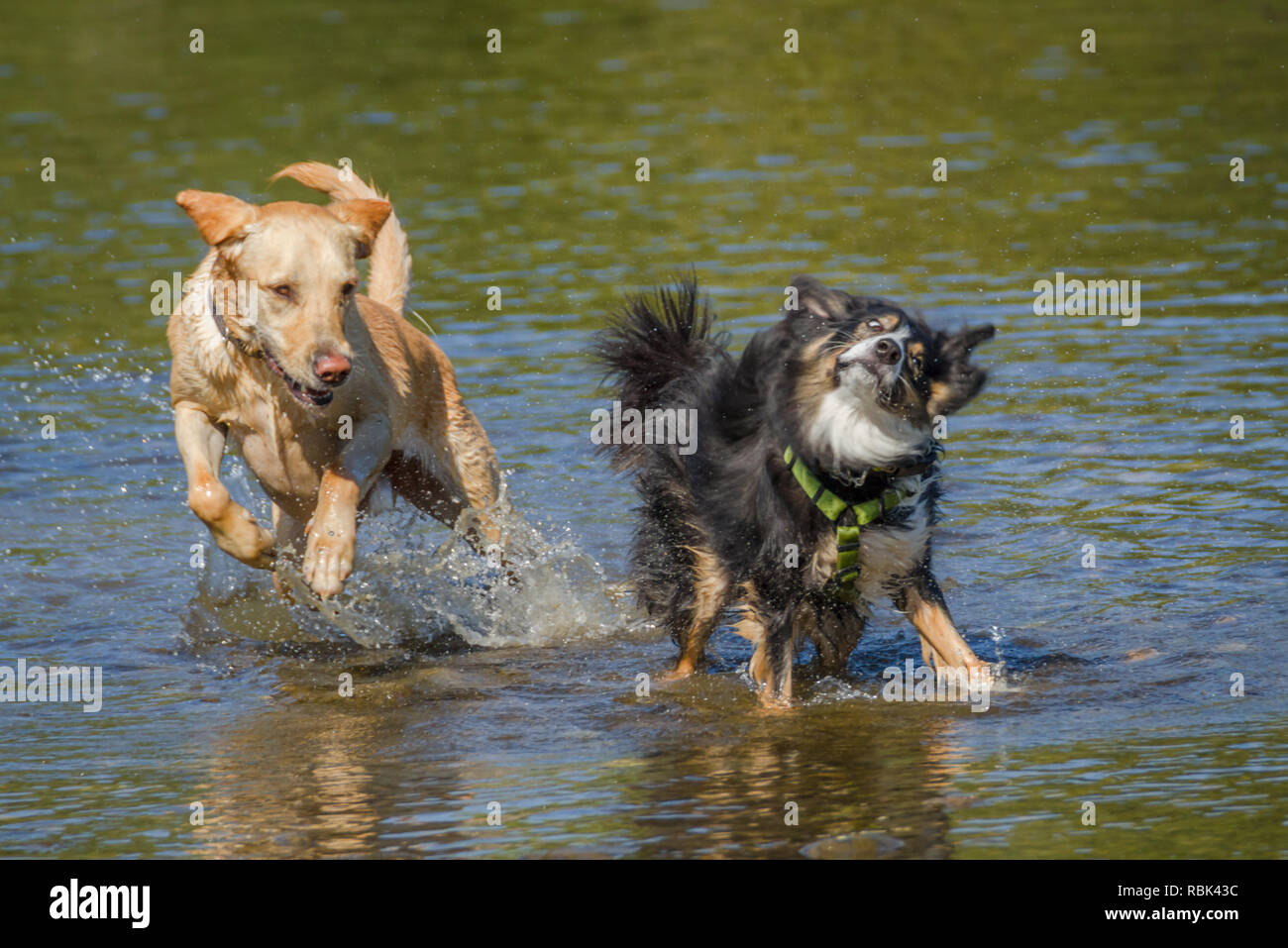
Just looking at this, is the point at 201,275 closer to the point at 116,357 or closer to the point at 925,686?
the point at 925,686

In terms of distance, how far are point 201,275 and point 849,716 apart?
119 inches

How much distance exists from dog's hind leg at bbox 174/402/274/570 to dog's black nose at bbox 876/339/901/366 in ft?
8.54

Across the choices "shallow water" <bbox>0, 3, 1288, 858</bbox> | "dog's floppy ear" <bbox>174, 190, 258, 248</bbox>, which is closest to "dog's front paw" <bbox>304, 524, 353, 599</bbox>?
"shallow water" <bbox>0, 3, 1288, 858</bbox>

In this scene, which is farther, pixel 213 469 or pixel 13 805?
pixel 213 469

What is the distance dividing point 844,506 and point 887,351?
641 millimetres

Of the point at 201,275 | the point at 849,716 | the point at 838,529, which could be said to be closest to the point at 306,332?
the point at 201,275

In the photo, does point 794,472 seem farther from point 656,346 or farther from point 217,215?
point 217,215

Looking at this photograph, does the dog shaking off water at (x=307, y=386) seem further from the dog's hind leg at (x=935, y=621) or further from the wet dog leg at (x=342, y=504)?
the dog's hind leg at (x=935, y=621)

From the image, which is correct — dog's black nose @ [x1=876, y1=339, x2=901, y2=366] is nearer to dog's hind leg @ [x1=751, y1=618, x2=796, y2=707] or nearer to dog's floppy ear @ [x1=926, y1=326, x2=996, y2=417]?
dog's floppy ear @ [x1=926, y1=326, x2=996, y2=417]

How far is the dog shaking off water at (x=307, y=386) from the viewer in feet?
20.5

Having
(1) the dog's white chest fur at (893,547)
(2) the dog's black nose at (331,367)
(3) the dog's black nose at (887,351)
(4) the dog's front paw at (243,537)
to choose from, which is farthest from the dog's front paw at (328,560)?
(3) the dog's black nose at (887,351)

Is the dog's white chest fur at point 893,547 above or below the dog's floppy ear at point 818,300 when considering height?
below

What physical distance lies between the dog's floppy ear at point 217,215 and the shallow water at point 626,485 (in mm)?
1865
